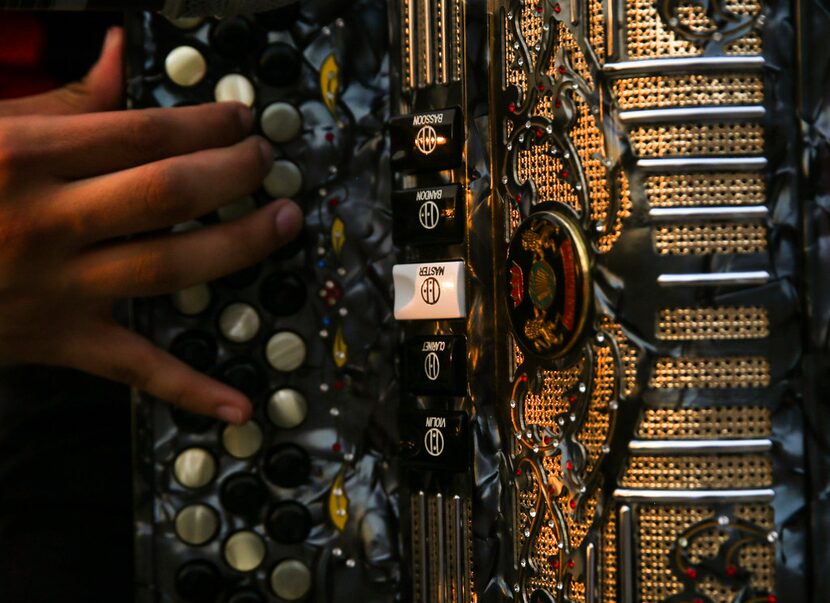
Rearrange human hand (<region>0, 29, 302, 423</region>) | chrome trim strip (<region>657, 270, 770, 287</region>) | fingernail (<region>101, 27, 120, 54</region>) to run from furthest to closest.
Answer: fingernail (<region>101, 27, 120, 54</region>), human hand (<region>0, 29, 302, 423</region>), chrome trim strip (<region>657, 270, 770, 287</region>)

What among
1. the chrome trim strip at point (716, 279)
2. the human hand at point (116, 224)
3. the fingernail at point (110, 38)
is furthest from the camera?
the fingernail at point (110, 38)

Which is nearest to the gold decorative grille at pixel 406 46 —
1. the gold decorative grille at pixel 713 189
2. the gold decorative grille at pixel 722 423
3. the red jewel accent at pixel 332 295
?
the red jewel accent at pixel 332 295

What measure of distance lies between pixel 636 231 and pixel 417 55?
328mm

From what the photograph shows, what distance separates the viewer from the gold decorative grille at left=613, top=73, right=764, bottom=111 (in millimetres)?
901

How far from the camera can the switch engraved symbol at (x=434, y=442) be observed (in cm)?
109

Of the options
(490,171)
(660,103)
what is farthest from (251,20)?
(660,103)

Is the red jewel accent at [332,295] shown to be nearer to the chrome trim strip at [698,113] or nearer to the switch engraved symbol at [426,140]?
the switch engraved symbol at [426,140]

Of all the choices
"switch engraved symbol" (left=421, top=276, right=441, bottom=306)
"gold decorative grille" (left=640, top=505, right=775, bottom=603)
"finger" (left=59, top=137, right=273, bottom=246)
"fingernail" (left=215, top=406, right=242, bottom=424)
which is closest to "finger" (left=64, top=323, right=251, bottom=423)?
"fingernail" (left=215, top=406, right=242, bottom=424)

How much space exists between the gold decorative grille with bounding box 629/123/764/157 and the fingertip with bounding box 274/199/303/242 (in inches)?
15.4

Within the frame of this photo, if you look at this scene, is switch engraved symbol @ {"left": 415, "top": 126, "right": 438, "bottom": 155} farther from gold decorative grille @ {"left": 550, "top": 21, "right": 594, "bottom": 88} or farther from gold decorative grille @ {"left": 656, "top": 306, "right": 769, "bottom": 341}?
gold decorative grille @ {"left": 656, "top": 306, "right": 769, "bottom": 341}

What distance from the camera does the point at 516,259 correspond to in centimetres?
101

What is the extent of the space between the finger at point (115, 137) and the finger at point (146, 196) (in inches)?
0.8

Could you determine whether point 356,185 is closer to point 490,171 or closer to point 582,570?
point 490,171

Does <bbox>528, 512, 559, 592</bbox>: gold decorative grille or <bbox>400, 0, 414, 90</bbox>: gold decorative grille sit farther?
<bbox>400, 0, 414, 90</bbox>: gold decorative grille
